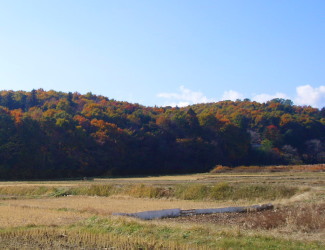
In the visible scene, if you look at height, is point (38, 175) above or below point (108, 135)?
below

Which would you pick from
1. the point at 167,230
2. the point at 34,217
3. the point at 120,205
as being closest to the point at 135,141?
the point at 120,205

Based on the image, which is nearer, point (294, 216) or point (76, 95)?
point (294, 216)

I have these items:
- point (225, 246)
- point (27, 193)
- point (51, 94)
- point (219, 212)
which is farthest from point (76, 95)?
point (225, 246)

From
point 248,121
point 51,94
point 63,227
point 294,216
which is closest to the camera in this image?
point 63,227

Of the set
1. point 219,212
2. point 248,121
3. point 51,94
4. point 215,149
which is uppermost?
point 51,94

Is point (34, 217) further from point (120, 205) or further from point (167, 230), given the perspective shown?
point (167, 230)

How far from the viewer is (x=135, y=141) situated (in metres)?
79.2

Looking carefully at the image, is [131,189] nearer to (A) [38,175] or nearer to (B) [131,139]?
(A) [38,175]

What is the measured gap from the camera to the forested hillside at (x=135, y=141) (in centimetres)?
6856

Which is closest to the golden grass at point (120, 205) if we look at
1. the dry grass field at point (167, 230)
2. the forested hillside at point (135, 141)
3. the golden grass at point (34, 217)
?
the dry grass field at point (167, 230)

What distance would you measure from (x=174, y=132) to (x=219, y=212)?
205ft

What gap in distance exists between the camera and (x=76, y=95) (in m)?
121

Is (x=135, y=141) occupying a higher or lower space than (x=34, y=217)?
higher

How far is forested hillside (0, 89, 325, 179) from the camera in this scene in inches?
2699
